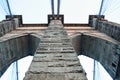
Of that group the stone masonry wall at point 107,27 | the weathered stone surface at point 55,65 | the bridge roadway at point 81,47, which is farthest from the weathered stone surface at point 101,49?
the weathered stone surface at point 55,65

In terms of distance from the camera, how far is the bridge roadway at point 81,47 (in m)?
7.06

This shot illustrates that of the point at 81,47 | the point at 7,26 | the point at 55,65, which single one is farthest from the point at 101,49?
the point at 55,65

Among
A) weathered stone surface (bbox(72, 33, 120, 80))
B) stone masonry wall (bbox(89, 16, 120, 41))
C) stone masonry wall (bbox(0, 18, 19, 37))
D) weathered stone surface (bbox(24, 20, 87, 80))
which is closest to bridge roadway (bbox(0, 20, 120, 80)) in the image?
weathered stone surface (bbox(72, 33, 120, 80))

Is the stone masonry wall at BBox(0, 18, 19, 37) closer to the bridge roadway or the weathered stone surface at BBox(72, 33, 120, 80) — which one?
the bridge roadway

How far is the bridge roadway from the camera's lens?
278 inches

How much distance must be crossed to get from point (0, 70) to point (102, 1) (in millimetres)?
7236

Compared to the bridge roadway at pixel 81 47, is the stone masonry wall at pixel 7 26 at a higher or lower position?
higher

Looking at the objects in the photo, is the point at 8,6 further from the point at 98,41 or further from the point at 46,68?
the point at 46,68

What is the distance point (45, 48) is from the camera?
13.5ft

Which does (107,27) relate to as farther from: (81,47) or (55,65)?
(55,65)

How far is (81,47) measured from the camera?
30.8 feet

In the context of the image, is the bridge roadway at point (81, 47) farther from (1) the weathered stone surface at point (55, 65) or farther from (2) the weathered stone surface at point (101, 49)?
(1) the weathered stone surface at point (55, 65)

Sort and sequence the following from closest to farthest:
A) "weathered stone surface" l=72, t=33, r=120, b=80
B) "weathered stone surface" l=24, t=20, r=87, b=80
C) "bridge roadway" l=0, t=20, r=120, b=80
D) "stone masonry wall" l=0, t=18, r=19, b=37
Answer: "weathered stone surface" l=24, t=20, r=87, b=80 → "weathered stone surface" l=72, t=33, r=120, b=80 → "bridge roadway" l=0, t=20, r=120, b=80 → "stone masonry wall" l=0, t=18, r=19, b=37

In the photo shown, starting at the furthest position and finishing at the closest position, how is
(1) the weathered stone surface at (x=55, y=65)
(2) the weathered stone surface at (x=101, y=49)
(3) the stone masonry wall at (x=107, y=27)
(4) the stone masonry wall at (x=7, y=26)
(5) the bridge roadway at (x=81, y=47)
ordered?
(4) the stone masonry wall at (x=7, y=26) < (3) the stone masonry wall at (x=107, y=27) < (5) the bridge roadway at (x=81, y=47) < (2) the weathered stone surface at (x=101, y=49) < (1) the weathered stone surface at (x=55, y=65)
